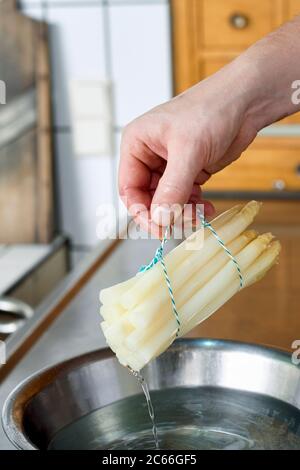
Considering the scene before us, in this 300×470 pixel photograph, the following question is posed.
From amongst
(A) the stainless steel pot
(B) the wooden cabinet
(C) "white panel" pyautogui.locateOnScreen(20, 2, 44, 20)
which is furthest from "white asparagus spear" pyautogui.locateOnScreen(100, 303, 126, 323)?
(C) "white panel" pyautogui.locateOnScreen(20, 2, 44, 20)

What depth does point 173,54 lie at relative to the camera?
223cm

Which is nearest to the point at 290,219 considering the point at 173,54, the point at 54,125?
the point at 173,54

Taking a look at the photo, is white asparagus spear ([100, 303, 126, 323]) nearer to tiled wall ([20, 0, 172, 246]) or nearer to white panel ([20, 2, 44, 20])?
tiled wall ([20, 0, 172, 246])

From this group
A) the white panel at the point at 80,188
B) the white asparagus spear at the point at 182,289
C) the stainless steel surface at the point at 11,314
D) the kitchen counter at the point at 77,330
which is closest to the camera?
the white asparagus spear at the point at 182,289

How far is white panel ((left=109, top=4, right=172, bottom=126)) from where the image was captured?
2.22m

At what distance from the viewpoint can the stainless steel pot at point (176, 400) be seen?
0.95m

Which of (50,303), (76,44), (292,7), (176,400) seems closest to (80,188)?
(76,44)

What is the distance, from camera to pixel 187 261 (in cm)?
92

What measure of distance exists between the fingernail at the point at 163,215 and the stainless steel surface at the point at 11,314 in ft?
2.98

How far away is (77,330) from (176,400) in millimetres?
268

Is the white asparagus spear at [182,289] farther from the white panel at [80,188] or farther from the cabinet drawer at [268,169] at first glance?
the white panel at [80,188]

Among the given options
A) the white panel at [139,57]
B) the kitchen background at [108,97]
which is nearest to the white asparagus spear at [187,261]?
the kitchen background at [108,97]

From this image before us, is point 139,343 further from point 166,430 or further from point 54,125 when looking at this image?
point 54,125

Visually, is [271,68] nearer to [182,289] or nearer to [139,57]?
[182,289]
